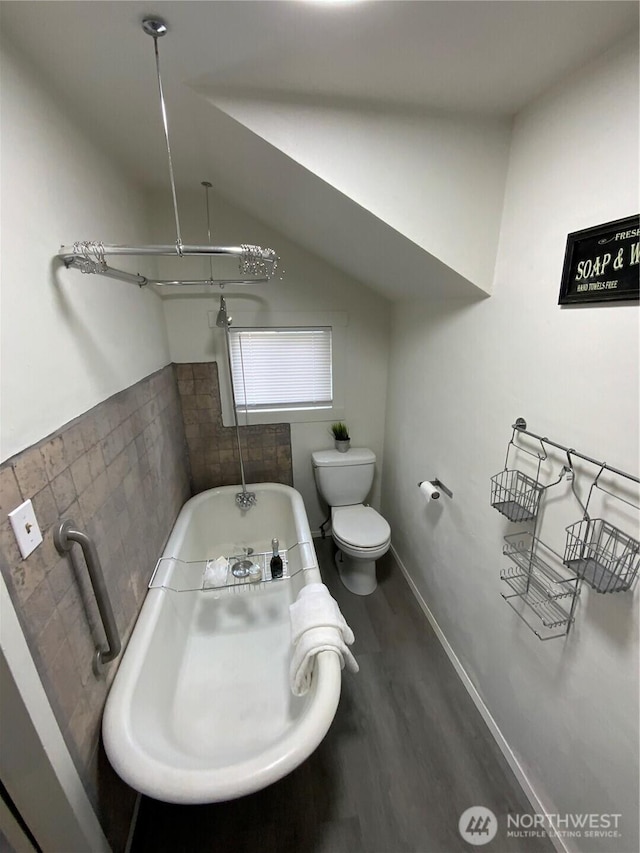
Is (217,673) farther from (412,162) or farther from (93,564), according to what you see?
(412,162)

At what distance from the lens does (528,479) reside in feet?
3.96

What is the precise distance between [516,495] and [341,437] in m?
1.39

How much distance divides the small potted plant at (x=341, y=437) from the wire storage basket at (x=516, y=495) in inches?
48.6

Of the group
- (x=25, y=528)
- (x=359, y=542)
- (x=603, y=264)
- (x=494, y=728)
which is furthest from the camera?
(x=359, y=542)

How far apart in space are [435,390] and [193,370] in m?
1.52

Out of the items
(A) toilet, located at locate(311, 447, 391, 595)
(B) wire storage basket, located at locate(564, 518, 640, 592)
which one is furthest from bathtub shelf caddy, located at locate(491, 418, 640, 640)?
(A) toilet, located at locate(311, 447, 391, 595)

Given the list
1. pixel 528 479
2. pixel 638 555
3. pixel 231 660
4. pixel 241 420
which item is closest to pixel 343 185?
pixel 528 479

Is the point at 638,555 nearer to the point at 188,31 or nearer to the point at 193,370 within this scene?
the point at 188,31

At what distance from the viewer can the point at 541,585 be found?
1179mm

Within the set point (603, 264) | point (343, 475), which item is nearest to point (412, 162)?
point (603, 264)

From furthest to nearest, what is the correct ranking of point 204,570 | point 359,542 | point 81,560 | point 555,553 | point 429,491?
point 359,542
point 204,570
point 429,491
point 555,553
point 81,560

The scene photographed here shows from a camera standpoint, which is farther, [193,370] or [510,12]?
[193,370]

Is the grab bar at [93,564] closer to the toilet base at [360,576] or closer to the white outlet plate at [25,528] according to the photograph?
the white outlet plate at [25,528]

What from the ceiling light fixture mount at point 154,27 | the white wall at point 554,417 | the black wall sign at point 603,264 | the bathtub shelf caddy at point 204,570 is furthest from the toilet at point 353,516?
the ceiling light fixture mount at point 154,27
